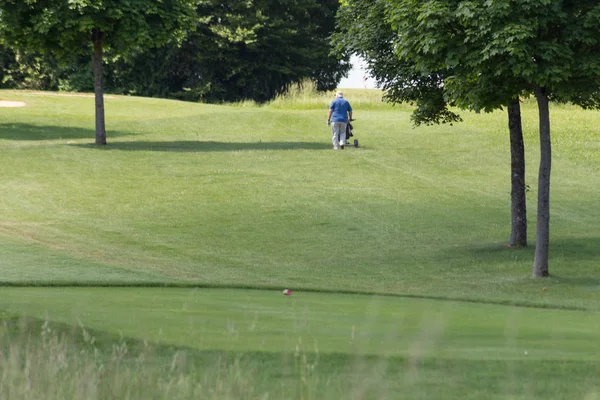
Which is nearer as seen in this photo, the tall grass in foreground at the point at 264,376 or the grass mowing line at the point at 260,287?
the tall grass in foreground at the point at 264,376

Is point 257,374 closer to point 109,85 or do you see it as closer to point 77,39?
point 77,39

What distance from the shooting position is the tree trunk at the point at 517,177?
19.7m

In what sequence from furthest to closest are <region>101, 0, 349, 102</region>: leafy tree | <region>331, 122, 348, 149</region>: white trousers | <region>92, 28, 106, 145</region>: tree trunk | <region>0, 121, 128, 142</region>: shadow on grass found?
<region>101, 0, 349, 102</region>: leafy tree → <region>0, 121, 128, 142</region>: shadow on grass → <region>331, 122, 348, 149</region>: white trousers → <region>92, 28, 106, 145</region>: tree trunk

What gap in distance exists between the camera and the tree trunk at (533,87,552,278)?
16.8 meters

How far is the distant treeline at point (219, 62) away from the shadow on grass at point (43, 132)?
108 ft

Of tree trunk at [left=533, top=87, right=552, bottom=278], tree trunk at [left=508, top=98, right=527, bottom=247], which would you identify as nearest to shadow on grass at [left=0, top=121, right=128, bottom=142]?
tree trunk at [left=508, top=98, right=527, bottom=247]

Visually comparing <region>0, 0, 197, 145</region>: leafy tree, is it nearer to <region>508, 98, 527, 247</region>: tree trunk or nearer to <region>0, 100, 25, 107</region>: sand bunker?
<region>0, 100, 25, 107</region>: sand bunker

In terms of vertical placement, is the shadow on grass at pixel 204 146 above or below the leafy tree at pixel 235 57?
below

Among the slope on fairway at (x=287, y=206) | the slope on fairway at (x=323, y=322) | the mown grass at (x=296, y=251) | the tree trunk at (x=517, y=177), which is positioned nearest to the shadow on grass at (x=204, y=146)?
the slope on fairway at (x=287, y=206)

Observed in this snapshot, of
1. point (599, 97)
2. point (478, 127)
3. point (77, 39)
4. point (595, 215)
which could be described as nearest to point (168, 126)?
point (77, 39)

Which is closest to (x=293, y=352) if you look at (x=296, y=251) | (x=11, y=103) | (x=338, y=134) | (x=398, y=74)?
(x=398, y=74)

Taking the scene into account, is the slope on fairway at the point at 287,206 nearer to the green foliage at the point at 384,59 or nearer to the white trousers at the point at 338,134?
the white trousers at the point at 338,134

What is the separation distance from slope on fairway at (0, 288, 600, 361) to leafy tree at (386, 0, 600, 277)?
4.33 metres

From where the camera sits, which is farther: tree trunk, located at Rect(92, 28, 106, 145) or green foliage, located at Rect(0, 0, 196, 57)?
tree trunk, located at Rect(92, 28, 106, 145)
